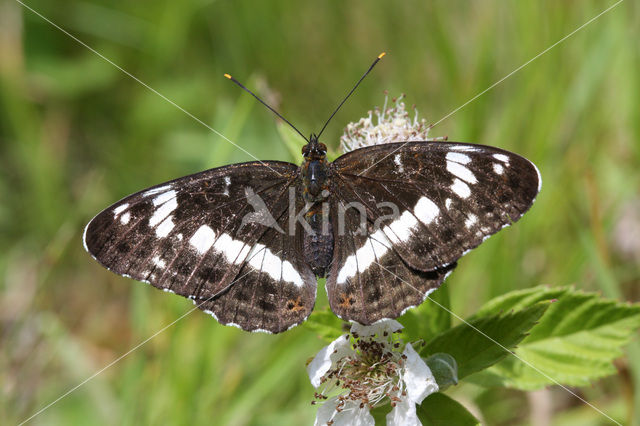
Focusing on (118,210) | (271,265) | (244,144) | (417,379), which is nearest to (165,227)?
(118,210)

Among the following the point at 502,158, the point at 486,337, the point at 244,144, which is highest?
the point at 244,144

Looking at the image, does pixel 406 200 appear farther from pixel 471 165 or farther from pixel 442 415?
pixel 442 415

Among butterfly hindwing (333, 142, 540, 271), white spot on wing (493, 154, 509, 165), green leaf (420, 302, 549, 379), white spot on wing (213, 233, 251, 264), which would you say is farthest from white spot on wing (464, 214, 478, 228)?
white spot on wing (213, 233, 251, 264)

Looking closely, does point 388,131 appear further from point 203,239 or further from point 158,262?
point 158,262

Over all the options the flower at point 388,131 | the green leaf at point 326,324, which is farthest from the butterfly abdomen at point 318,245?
the flower at point 388,131

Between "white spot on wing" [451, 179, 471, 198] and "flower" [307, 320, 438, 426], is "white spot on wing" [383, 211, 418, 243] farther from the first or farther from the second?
"flower" [307, 320, 438, 426]

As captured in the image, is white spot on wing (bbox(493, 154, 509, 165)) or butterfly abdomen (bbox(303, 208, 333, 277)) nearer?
white spot on wing (bbox(493, 154, 509, 165))

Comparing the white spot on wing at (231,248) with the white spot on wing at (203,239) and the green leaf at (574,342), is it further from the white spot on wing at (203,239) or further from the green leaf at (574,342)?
the green leaf at (574,342)
